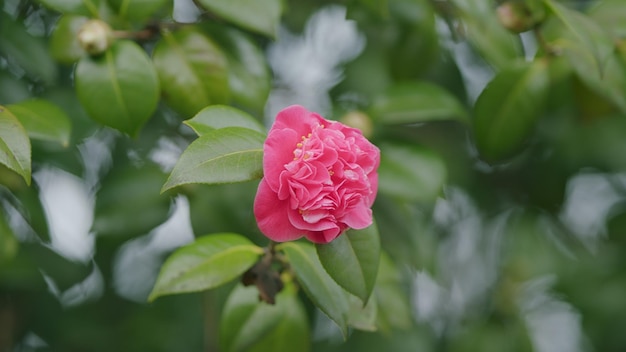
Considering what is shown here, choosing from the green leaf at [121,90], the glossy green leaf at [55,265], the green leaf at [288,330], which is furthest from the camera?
the glossy green leaf at [55,265]

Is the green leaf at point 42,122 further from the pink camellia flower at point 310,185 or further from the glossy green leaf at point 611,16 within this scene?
the glossy green leaf at point 611,16

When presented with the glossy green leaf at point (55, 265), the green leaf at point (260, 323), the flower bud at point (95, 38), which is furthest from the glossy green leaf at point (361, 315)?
the glossy green leaf at point (55, 265)

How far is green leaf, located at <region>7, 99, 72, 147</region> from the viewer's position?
113cm

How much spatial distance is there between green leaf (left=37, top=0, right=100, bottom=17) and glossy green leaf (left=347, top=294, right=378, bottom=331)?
1.77 feet

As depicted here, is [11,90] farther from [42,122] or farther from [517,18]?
[517,18]

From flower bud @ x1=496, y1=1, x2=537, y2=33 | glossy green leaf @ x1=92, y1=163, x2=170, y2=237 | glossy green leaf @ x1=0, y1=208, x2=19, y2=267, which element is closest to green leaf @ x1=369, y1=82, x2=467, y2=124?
flower bud @ x1=496, y1=1, x2=537, y2=33

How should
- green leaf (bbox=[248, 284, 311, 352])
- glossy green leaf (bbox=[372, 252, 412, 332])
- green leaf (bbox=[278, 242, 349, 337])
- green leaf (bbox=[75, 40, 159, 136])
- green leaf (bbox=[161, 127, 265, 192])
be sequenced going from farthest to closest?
1. glossy green leaf (bbox=[372, 252, 412, 332])
2. green leaf (bbox=[248, 284, 311, 352])
3. green leaf (bbox=[75, 40, 159, 136])
4. green leaf (bbox=[278, 242, 349, 337])
5. green leaf (bbox=[161, 127, 265, 192])

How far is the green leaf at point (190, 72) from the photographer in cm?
123

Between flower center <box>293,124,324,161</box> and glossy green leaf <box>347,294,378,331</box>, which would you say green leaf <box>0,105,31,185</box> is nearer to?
flower center <box>293,124,324,161</box>

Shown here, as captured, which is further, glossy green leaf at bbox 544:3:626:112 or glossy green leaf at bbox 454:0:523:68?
glossy green leaf at bbox 454:0:523:68

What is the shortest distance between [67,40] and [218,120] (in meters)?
0.36

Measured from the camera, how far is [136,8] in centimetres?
122

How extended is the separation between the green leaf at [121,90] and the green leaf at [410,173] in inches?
16.3

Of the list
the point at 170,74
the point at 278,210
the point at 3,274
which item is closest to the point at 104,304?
the point at 3,274
